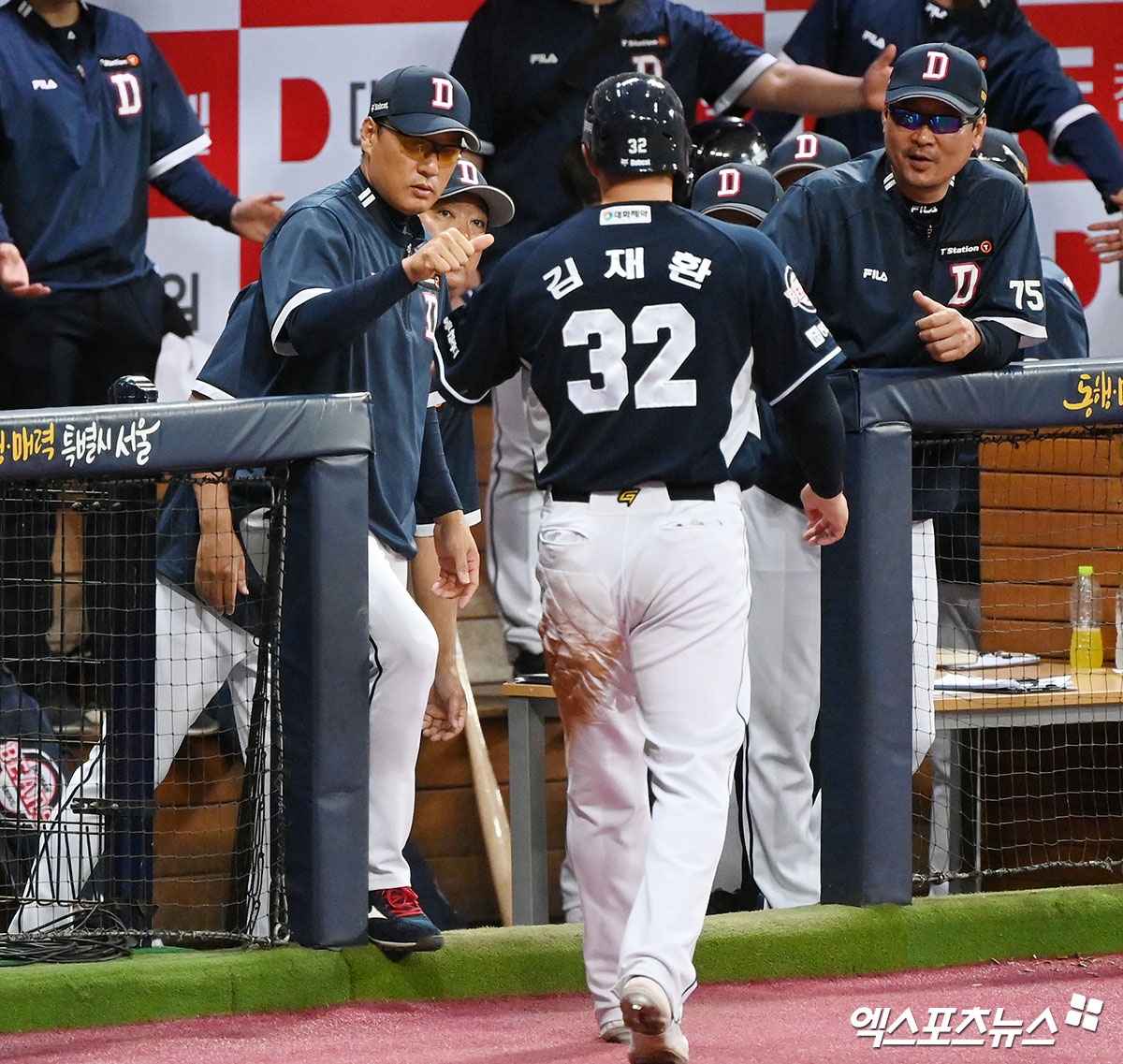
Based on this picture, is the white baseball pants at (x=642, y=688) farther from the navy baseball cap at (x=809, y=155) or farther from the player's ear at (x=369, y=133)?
the navy baseball cap at (x=809, y=155)

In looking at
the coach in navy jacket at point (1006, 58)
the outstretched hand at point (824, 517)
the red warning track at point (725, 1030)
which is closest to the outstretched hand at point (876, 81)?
the coach in navy jacket at point (1006, 58)

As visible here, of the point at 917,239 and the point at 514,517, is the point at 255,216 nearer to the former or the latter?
the point at 514,517

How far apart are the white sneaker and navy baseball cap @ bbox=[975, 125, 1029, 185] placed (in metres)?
2.42

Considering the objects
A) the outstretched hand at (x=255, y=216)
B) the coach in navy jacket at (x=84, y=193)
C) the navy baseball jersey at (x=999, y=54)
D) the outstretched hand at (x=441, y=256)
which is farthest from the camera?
the navy baseball jersey at (x=999, y=54)

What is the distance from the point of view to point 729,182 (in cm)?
417

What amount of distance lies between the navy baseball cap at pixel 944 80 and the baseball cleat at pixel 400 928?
6.28 feet

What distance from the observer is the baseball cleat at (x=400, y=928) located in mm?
3084

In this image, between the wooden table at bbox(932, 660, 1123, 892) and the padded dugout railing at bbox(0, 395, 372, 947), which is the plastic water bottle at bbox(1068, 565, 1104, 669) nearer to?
the wooden table at bbox(932, 660, 1123, 892)

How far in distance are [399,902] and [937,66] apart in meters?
2.00

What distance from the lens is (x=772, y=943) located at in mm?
3248

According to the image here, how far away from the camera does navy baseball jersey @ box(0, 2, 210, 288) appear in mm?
4312

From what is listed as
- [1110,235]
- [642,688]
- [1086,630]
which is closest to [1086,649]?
[1086,630]

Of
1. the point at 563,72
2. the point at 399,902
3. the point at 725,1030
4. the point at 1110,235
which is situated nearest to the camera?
the point at 725,1030

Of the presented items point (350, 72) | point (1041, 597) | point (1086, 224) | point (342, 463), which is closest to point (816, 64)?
point (1086, 224)
